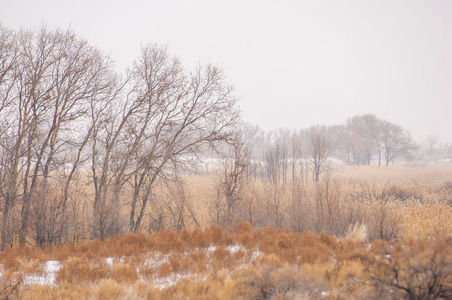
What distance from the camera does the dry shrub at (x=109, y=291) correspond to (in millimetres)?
4539

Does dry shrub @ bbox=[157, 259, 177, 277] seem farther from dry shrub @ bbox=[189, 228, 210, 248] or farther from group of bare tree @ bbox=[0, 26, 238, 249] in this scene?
group of bare tree @ bbox=[0, 26, 238, 249]

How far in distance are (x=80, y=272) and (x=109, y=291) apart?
144 centimetres

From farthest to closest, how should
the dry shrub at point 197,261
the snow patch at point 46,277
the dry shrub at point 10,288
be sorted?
the dry shrub at point 197,261, the snow patch at point 46,277, the dry shrub at point 10,288

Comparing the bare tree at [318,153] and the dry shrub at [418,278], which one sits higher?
the bare tree at [318,153]

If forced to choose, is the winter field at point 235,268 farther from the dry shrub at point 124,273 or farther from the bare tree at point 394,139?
the bare tree at point 394,139

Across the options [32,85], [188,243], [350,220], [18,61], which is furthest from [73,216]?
[350,220]

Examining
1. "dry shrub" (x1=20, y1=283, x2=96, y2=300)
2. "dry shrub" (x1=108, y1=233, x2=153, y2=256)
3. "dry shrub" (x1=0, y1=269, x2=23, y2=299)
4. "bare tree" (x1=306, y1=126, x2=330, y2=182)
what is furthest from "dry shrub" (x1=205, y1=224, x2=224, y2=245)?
"bare tree" (x1=306, y1=126, x2=330, y2=182)

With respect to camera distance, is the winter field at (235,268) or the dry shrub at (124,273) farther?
the dry shrub at (124,273)

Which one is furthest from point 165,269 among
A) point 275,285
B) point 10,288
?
point 10,288

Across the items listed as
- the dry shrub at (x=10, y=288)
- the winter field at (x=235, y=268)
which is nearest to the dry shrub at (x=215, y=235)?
the winter field at (x=235, y=268)

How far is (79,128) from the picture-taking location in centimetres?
1361

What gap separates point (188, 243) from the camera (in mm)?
8227

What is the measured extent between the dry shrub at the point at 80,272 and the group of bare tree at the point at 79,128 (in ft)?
Answer: 15.1

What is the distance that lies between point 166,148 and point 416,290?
13.4 metres
